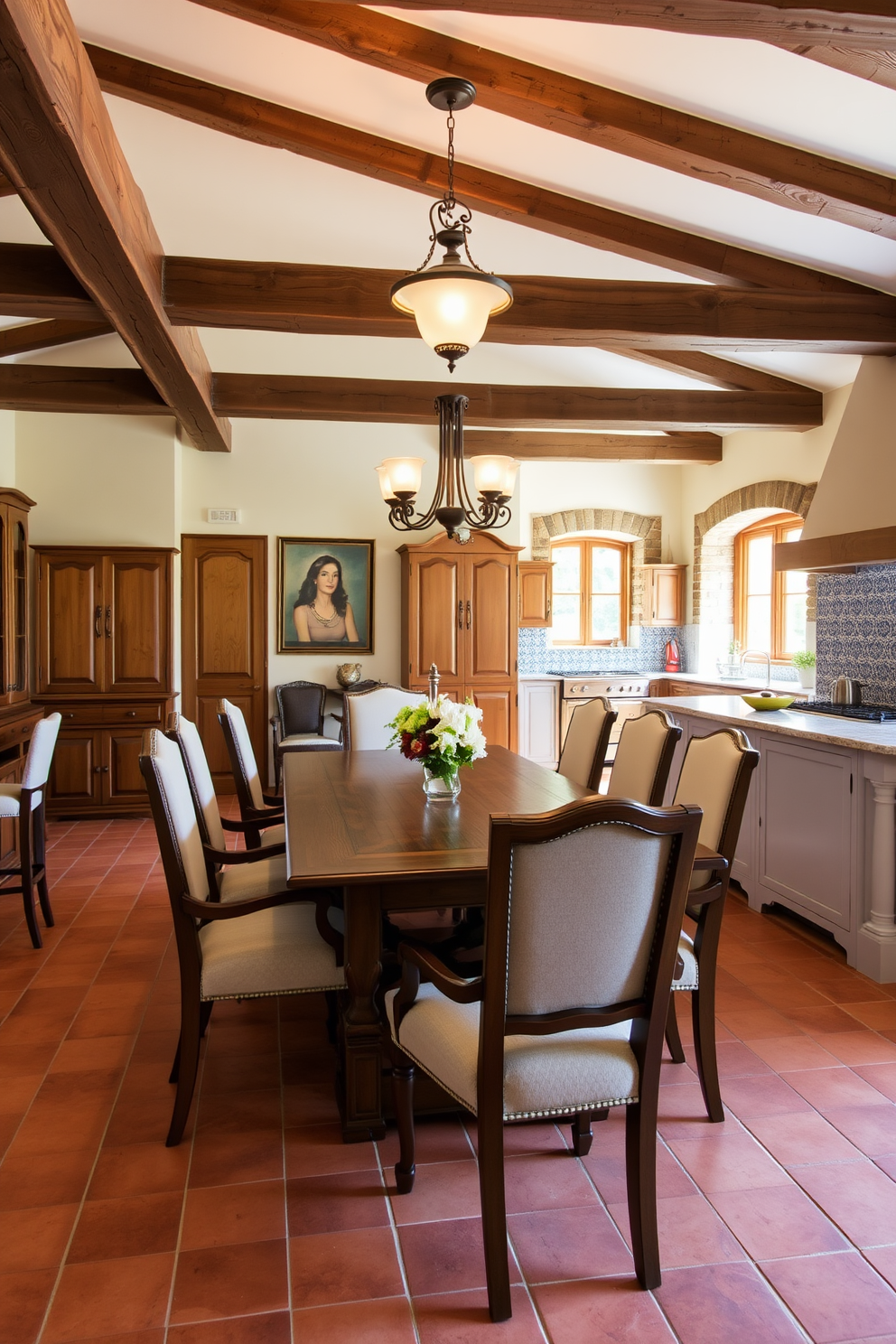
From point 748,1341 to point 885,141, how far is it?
3.72 metres

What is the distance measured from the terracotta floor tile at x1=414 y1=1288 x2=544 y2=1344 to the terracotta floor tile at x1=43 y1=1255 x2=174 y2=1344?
50 centimetres

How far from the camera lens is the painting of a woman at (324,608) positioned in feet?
22.9

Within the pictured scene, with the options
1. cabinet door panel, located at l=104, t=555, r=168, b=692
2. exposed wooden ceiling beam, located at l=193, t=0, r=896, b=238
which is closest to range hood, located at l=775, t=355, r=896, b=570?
exposed wooden ceiling beam, located at l=193, t=0, r=896, b=238

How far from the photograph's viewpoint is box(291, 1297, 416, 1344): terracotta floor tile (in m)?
1.60

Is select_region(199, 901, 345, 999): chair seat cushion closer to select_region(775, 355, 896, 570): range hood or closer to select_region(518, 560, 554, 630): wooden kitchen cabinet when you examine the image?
select_region(775, 355, 896, 570): range hood

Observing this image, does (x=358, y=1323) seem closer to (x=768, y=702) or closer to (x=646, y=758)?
(x=646, y=758)

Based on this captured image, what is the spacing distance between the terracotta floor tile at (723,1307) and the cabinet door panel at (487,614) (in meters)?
5.21

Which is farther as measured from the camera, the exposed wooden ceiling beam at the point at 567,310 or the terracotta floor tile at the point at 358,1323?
the exposed wooden ceiling beam at the point at 567,310

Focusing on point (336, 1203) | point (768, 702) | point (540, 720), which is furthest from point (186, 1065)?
point (540, 720)

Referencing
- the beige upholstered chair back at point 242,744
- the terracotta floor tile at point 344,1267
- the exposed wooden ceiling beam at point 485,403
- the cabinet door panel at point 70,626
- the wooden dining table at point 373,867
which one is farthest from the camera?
the cabinet door panel at point 70,626

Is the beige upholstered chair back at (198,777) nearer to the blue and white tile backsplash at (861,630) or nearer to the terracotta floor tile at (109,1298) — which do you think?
the terracotta floor tile at (109,1298)

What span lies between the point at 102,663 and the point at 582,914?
17.4 feet

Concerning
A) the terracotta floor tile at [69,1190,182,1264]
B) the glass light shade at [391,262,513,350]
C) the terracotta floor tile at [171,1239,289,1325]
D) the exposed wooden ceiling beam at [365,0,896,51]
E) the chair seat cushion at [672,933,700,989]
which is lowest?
the terracotta floor tile at [69,1190,182,1264]

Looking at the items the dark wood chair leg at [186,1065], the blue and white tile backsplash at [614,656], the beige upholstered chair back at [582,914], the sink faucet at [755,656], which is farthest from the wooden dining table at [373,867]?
the blue and white tile backsplash at [614,656]
